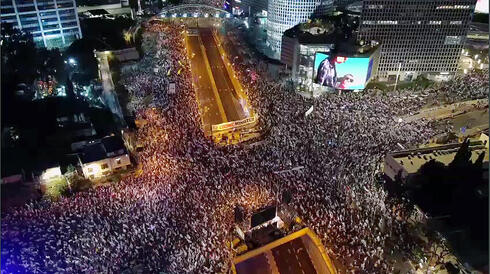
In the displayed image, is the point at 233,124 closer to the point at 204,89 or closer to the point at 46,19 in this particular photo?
the point at 204,89

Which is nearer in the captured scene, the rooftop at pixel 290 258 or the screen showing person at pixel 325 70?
the rooftop at pixel 290 258

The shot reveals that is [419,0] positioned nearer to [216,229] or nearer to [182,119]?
[182,119]

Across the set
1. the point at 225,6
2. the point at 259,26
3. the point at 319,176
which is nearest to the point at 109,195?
the point at 319,176

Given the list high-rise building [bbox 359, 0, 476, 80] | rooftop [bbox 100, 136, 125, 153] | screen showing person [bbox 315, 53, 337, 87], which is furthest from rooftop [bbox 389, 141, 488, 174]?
high-rise building [bbox 359, 0, 476, 80]

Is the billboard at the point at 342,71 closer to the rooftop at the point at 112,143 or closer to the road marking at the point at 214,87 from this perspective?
the road marking at the point at 214,87

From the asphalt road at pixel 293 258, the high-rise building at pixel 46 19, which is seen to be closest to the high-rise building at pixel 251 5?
the high-rise building at pixel 46 19

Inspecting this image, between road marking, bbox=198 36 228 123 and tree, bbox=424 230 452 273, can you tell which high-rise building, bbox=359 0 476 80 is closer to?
road marking, bbox=198 36 228 123

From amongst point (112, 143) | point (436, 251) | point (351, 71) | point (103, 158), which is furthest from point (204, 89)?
point (436, 251)
